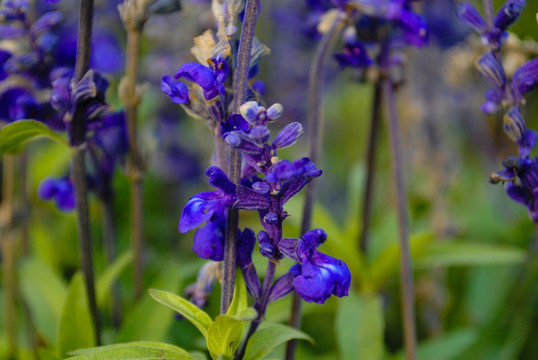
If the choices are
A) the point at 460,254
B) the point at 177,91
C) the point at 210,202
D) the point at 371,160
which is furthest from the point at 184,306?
the point at 460,254

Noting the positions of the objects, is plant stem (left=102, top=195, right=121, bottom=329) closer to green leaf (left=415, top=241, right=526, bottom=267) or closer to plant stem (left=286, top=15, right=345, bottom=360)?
plant stem (left=286, top=15, right=345, bottom=360)

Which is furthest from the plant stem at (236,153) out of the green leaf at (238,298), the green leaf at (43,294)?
the green leaf at (43,294)

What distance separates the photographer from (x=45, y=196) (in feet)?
6.16

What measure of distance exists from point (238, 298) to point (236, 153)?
0.31 metres

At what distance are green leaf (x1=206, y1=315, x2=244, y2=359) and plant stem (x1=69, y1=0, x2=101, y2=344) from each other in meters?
0.50

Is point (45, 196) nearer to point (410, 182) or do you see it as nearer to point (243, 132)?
point (243, 132)

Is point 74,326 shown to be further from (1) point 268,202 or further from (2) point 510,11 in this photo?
(2) point 510,11

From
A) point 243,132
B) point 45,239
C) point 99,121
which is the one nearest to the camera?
point 243,132

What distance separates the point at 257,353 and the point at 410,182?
9.37 feet

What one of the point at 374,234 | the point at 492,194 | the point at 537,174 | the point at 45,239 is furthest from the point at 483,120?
the point at 45,239

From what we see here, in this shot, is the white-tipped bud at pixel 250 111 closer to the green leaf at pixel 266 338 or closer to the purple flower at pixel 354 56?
the green leaf at pixel 266 338

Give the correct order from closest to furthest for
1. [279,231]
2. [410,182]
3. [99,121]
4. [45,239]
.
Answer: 1. [279,231]
2. [99,121]
3. [45,239]
4. [410,182]

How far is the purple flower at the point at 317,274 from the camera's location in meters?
1.01

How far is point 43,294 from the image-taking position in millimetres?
1988
